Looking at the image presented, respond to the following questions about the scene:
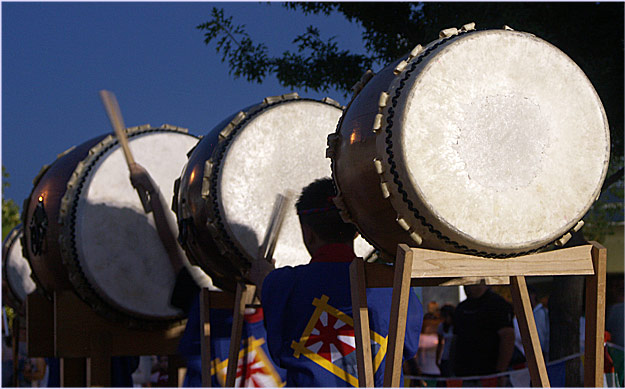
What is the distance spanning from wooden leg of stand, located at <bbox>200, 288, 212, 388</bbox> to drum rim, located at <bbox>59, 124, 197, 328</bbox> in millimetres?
1040

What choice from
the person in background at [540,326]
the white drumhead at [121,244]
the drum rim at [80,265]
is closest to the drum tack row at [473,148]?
the white drumhead at [121,244]

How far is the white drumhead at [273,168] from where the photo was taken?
314 cm

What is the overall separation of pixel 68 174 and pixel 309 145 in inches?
65.6

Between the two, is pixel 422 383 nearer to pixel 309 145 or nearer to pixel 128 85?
pixel 309 145

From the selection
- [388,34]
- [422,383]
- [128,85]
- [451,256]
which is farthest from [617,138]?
[128,85]

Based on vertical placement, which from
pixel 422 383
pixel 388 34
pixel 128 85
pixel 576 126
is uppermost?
pixel 128 85

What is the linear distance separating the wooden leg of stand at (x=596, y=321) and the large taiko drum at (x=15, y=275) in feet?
18.4

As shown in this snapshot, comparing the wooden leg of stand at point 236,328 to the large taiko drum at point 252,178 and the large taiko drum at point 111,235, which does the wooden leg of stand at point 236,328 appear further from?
the large taiko drum at point 111,235

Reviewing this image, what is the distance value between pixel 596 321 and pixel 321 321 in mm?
832

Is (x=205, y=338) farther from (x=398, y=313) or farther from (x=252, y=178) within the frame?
(x=398, y=313)

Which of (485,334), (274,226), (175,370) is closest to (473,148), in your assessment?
(274,226)

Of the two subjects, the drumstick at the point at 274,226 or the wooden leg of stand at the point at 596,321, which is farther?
the drumstick at the point at 274,226

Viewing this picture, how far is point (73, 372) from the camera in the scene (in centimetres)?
446

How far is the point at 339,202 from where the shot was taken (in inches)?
89.7
